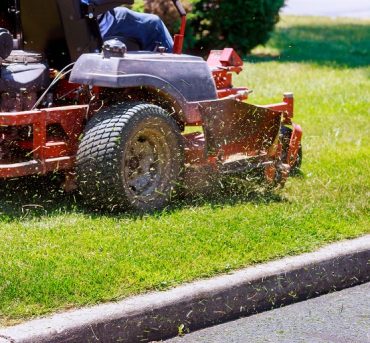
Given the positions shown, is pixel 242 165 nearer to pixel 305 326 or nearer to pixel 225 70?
pixel 225 70

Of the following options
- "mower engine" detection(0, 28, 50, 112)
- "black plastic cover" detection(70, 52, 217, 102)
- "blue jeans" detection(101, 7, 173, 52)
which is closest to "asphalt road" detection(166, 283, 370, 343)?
"black plastic cover" detection(70, 52, 217, 102)

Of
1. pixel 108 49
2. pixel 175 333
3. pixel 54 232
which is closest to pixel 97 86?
pixel 108 49

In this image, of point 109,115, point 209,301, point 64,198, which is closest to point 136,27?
point 109,115

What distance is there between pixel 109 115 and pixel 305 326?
191 centimetres

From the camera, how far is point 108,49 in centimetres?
618

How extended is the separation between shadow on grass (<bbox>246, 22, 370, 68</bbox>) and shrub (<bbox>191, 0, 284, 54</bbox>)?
41 centimetres

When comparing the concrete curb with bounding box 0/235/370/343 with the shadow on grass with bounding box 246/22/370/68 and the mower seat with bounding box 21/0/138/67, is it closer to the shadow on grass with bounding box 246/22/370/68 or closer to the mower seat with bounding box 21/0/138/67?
the mower seat with bounding box 21/0/138/67

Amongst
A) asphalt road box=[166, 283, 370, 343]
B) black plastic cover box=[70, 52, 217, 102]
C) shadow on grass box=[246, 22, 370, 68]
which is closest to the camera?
asphalt road box=[166, 283, 370, 343]

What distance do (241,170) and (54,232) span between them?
1.58m

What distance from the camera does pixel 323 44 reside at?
643 inches

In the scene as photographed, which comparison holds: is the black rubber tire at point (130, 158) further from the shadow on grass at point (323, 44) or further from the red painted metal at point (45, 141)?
the shadow on grass at point (323, 44)

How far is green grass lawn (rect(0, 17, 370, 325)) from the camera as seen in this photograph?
4.82 m

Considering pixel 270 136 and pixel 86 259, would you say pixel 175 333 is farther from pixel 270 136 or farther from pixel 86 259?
pixel 270 136

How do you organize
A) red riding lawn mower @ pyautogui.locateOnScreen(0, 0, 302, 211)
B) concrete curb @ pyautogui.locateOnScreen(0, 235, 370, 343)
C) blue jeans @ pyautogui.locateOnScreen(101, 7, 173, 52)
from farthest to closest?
1. blue jeans @ pyautogui.locateOnScreen(101, 7, 173, 52)
2. red riding lawn mower @ pyautogui.locateOnScreen(0, 0, 302, 211)
3. concrete curb @ pyautogui.locateOnScreen(0, 235, 370, 343)
